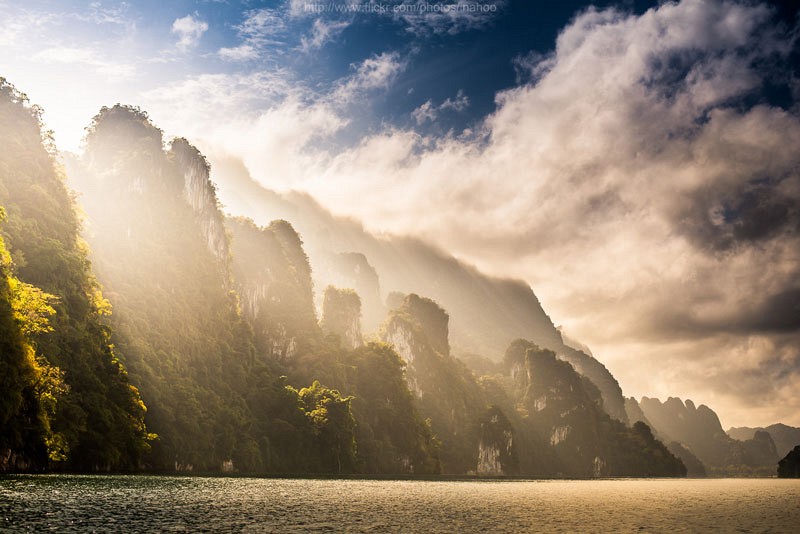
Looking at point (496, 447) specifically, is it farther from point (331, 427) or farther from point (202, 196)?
point (202, 196)

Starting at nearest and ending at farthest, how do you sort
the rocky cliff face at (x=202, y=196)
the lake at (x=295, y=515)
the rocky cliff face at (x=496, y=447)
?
the lake at (x=295, y=515)
the rocky cliff face at (x=202, y=196)
the rocky cliff face at (x=496, y=447)

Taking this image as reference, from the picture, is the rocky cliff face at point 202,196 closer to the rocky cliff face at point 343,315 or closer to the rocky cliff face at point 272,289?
the rocky cliff face at point 272,289

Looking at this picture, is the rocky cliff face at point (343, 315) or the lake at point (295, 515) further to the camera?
the rocky cliff face at point (343, 315)

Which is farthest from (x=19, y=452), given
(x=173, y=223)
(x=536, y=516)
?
(x=173, y=223)

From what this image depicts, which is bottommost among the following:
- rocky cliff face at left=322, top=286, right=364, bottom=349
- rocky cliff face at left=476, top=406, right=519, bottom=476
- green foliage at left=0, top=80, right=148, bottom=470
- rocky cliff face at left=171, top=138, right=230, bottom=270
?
rocky cliff face at left=476, top=406, right=519, bottom=476

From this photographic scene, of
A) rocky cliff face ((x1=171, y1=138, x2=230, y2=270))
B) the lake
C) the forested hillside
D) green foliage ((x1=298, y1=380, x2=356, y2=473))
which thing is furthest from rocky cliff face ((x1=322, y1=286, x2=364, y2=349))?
the lake

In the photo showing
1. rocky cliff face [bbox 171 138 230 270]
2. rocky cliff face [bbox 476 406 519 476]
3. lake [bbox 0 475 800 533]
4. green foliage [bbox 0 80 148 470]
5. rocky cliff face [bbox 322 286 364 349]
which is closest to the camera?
lake [bbox 0 475 800 533]

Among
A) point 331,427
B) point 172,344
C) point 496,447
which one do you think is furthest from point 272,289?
point 496,447

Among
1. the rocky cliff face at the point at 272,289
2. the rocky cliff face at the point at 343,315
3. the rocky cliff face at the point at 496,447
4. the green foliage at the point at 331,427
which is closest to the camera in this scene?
the green foliage at the point at 331,427

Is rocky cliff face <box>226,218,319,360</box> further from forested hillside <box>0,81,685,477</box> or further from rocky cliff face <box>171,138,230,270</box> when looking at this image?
rocky cliff face <box>171,138,230,270</box>

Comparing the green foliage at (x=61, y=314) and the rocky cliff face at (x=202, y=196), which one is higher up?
the rocky cliff face at (x=202, y=196)

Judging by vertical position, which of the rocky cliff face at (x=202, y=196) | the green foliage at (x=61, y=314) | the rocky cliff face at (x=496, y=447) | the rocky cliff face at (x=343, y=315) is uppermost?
the rocky cliff face at (x=202, y=196)

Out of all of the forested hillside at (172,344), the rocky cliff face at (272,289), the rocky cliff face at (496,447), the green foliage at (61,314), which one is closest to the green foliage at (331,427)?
the forested hillside at (172,344)

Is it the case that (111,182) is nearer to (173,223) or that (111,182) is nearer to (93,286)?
(173,223)
